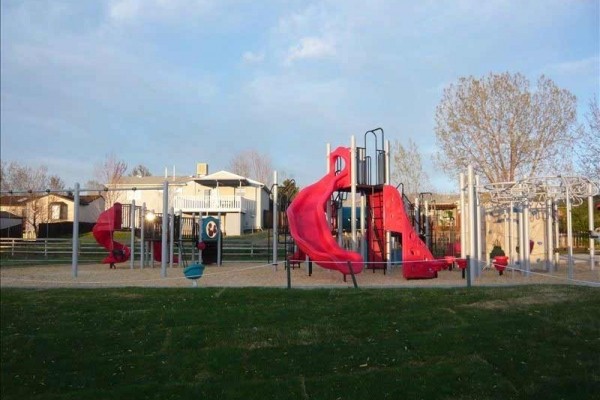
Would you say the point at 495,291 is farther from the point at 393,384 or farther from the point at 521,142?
the point at 521,142

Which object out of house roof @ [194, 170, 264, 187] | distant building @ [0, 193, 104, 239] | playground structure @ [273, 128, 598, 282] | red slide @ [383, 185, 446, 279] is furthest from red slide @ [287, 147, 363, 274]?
house roof @ [194, 170, 264, 187]

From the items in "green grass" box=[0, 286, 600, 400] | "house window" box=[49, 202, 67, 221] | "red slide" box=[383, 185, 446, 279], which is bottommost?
"green grass" box=[0, 286, 600, 400]

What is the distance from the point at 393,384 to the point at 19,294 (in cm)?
968

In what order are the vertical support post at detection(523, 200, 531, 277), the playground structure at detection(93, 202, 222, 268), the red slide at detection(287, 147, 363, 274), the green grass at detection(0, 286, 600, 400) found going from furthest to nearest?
the playground structure at detection(93, 202, 222, 268), the vertical support post at detection(523, 200, 531, 277), the red slide at detection(287, 147, 363, 274), the green grass at detection(0, 286, 600, 400)

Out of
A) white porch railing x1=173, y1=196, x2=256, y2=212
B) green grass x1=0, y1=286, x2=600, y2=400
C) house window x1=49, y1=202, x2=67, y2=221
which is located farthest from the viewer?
house window x1=49, y1=202, x2=67, y2=221

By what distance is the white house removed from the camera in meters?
47.2

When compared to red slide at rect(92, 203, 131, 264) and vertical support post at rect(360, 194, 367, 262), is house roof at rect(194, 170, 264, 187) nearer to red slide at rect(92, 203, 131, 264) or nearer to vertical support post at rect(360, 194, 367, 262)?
red slide at rect(92, 203, 131, 264)

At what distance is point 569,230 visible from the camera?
60.6 feet

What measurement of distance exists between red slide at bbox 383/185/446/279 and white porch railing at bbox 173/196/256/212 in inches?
1149

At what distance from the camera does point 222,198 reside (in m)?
48.0

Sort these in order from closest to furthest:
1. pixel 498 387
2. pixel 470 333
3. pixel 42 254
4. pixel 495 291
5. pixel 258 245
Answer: pixel 498 387
pixel 470 333
pixel 495 291
pixel 42 254
pixel 258 245

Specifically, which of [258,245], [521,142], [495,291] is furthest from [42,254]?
[495,291]

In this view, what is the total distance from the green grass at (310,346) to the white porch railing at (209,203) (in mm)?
34662

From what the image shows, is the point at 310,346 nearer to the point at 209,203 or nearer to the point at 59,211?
the point at 209,203
